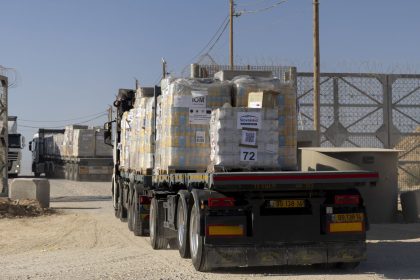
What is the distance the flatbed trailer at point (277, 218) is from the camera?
30.5ft

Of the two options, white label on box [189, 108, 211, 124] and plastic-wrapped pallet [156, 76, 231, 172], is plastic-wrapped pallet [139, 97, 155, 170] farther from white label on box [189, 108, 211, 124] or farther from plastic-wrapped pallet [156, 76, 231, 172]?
white label on box [189, 108, 211, 124]

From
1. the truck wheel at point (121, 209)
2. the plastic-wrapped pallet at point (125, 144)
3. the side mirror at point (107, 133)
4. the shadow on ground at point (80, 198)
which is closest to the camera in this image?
the plastic-wrapped pallet at point (125, 144)

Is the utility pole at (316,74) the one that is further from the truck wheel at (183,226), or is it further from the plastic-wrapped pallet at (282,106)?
the truck wheel at (183,226)

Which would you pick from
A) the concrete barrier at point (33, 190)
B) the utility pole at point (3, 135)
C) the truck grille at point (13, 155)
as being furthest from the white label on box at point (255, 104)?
the truck grille at point (13, 155)

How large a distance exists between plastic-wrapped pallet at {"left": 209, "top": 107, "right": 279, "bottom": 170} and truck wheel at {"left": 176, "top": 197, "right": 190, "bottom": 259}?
0.78 metres

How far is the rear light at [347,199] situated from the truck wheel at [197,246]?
202 centimetres

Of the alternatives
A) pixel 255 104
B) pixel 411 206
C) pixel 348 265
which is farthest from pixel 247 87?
pixel 411 206

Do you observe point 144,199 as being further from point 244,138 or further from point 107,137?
point 107,137

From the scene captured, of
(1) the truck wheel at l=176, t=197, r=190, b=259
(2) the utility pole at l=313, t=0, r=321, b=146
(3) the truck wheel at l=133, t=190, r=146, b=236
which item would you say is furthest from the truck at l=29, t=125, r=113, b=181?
(1) the truck wheel at l=176, t=197, r=190, b=259

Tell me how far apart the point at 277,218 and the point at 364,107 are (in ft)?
42.8

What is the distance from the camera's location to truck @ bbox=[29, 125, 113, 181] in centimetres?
4041

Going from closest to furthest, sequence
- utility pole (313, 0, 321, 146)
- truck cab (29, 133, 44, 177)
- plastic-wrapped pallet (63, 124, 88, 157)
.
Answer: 1. utility pole (313, 0, 321, 146)
2. plastic-wrapped pallet (63, 124, 88, 157)
3. truck cab (29, 133, 44, 177)

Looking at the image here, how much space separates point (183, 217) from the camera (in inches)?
414

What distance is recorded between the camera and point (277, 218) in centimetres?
955
